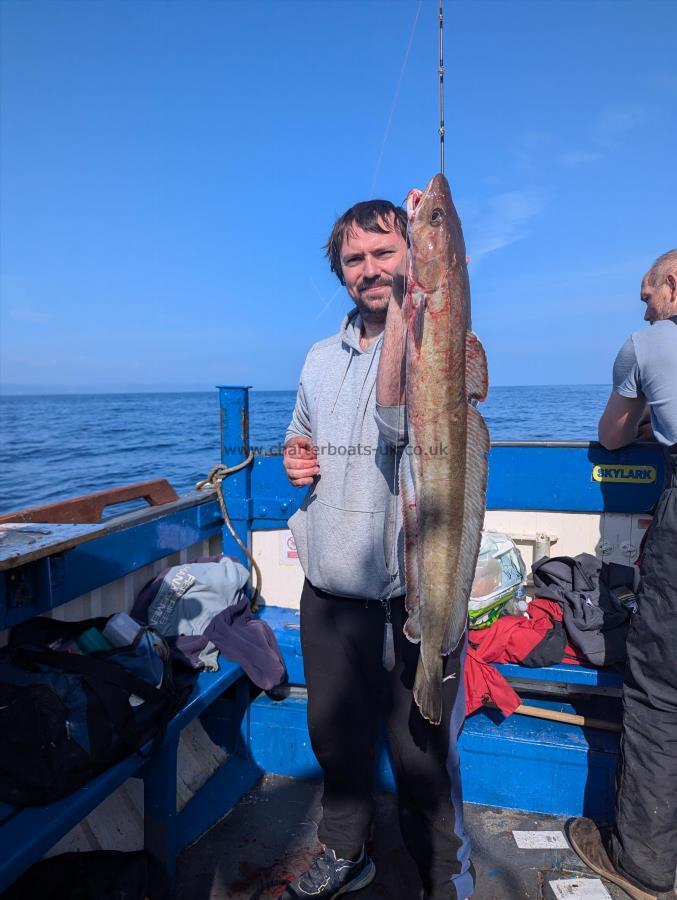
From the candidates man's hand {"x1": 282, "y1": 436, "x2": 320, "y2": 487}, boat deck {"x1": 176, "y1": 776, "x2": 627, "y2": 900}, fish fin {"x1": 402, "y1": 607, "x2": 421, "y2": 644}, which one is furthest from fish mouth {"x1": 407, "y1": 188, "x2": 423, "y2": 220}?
boat deck {"x1": 176, "y1": 776, "x2": 627, "y2": 900}

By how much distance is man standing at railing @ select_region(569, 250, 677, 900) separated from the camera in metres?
2.62

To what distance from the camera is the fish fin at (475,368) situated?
1907 mm

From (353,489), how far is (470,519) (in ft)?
1.75

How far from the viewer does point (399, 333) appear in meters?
2.02

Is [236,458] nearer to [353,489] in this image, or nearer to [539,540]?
[353,489]

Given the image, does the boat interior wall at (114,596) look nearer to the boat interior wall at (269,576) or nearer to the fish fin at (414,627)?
the boat interior wall at (269,576)

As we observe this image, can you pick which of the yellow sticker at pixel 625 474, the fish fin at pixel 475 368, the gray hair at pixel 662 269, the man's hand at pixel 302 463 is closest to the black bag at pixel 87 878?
the man's hand at pixel 302 463

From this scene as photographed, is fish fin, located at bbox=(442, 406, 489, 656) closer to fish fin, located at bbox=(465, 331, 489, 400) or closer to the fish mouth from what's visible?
fish fin, located at bbox=(465, 331, 489, 400)

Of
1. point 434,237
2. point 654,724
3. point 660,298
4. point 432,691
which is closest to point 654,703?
point 654,724

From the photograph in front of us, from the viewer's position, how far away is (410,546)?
2.13 meters

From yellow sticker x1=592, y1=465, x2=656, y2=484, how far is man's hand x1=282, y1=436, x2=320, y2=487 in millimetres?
2420

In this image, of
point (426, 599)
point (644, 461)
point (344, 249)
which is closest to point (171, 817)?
point (426, 599)

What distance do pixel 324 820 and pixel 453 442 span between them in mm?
1936

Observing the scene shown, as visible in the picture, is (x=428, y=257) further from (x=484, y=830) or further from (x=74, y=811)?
(x=484, y=830)
